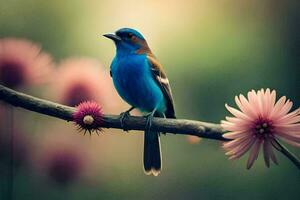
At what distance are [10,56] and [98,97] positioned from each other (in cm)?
39

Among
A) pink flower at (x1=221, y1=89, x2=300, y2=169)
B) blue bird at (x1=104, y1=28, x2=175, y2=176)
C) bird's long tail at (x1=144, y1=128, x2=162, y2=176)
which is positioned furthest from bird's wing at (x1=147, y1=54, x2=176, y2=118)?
pink flower at (x1=221, y1=89, x2=300, y2=169)

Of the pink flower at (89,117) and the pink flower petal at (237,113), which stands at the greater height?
the pink flower at (89,117)

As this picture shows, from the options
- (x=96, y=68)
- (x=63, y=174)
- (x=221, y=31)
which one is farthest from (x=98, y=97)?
(x=221, y=31)

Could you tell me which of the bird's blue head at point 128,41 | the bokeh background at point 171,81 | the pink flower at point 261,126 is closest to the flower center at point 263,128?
the pink flower at point 261,126

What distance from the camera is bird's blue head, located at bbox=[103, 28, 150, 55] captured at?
2.17 meters

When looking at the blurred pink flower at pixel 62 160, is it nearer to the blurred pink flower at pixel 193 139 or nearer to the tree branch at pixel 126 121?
the tree branch at pixel 126 121

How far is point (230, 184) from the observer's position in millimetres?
2174

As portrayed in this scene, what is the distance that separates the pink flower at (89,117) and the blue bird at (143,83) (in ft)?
0.31

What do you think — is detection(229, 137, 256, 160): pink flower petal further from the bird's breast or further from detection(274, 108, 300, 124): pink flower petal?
the bird's breast

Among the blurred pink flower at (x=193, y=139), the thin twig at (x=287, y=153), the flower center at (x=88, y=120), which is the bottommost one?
the thin twig at (x=287, y=153)

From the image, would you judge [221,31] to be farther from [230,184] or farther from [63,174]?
[63,174]

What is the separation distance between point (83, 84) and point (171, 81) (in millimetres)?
348

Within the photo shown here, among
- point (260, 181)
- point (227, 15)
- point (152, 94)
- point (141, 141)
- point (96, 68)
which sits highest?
point (227, 15)

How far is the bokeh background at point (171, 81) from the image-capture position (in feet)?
7.16
